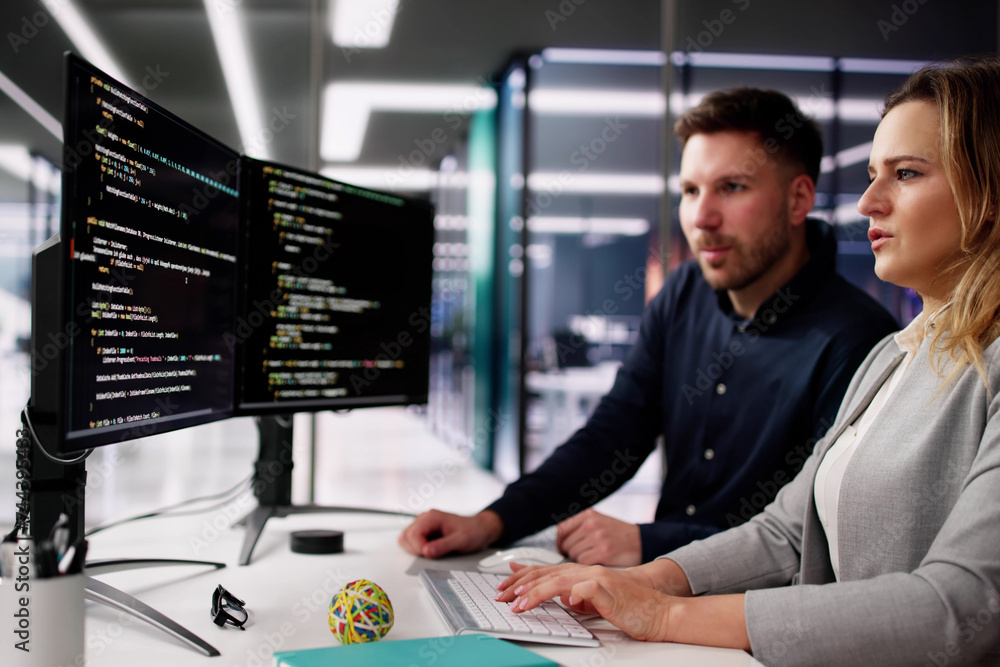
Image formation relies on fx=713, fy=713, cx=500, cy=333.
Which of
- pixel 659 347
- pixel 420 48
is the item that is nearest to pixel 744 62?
pixel 420 48

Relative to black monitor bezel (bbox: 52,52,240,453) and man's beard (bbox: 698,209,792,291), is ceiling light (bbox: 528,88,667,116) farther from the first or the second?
black monitor bezel (bbox: 52,52,240,453)

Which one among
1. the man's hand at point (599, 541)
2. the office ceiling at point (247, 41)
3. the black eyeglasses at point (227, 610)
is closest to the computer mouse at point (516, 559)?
the man's hand at point (599, 541)

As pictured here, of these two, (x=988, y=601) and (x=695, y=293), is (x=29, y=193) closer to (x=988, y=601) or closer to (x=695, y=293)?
(x=695, y=293)

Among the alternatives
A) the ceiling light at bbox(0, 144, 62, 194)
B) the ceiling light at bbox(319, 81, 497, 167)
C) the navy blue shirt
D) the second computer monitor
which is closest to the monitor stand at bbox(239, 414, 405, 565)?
the second computer monitor

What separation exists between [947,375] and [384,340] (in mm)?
1194

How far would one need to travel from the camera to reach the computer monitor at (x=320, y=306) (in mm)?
1460

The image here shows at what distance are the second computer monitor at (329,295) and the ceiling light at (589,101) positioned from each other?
13.4ft

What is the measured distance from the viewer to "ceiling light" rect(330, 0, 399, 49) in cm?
424

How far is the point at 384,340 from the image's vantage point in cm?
176

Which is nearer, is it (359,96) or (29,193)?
(29,193)

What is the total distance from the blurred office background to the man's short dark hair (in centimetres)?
46

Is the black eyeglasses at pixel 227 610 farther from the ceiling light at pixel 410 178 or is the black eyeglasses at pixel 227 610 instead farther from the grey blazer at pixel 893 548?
the ceiling light at pixel 410 178

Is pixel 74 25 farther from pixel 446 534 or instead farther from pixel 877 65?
pixel 877 65

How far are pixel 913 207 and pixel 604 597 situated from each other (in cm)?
71
